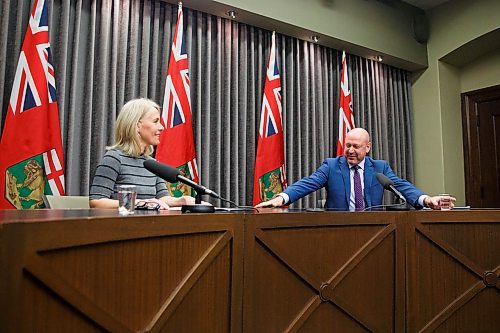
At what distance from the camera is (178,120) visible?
3.39m

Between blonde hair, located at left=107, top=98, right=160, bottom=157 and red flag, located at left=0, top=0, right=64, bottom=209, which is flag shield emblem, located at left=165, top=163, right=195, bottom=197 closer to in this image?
red flag, located at left=0, top=0, right=64, bottom=209

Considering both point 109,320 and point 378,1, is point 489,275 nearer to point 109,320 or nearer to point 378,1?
point 109,320

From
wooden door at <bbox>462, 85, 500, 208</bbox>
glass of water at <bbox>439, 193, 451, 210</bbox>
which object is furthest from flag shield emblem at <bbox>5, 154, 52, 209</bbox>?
wooden door at <bbox>462, 85, 500, 208</bbox>

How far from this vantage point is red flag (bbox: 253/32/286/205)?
3855 millimetres

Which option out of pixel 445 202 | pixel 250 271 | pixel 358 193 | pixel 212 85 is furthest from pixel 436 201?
pixel 212 85

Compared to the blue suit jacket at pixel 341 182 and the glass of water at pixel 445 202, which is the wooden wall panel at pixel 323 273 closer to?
the glass of water at pixel 445 202

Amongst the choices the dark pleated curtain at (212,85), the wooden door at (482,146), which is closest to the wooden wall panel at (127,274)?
the dark pleated curtain at (212,85)

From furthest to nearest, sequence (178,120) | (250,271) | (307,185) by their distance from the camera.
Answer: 1. (178,120)
2. (307,185)
3. (250,271)

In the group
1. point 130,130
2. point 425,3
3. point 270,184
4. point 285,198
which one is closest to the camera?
point 130,130

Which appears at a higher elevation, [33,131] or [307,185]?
[33,131]

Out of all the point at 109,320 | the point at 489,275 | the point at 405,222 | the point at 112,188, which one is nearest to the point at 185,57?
the point at 112,188

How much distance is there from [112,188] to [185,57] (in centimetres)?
169

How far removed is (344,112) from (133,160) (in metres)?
2.76

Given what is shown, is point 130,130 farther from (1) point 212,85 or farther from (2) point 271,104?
(2) point 271,104
